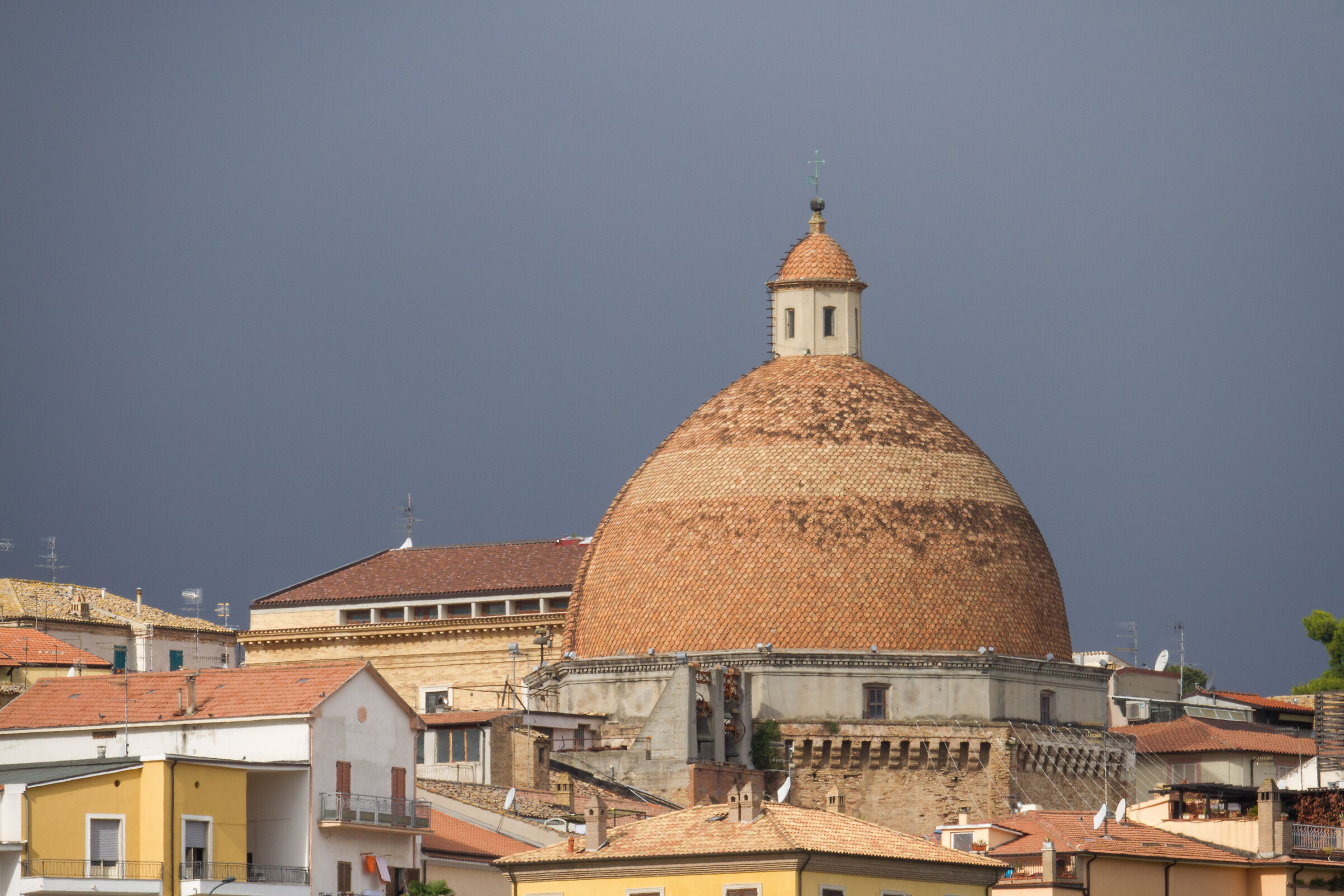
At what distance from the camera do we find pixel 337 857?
157 feet

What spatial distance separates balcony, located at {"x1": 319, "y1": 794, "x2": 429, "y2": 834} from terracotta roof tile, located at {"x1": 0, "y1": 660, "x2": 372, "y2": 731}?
149 centimetres

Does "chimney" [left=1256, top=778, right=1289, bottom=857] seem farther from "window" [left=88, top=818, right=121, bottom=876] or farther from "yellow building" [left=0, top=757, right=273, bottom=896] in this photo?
"window" [left=88, top=818, right=121, bottom=876]

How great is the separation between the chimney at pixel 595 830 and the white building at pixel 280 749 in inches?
146

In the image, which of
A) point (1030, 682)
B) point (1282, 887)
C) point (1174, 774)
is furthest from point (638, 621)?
point (1282, 887)

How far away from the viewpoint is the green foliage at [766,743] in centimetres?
6550

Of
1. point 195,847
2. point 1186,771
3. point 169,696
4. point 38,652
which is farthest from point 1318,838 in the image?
point 38,652

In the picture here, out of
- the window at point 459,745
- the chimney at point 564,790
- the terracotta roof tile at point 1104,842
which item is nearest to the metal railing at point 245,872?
the terracotta roof tile at point 1104,842

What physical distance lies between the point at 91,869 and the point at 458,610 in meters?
34.0

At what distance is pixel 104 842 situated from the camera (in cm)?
4431

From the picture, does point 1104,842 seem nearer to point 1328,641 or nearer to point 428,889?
point 428,889

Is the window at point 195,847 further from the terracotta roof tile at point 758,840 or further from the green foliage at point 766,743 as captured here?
the green foliage at point 766,743

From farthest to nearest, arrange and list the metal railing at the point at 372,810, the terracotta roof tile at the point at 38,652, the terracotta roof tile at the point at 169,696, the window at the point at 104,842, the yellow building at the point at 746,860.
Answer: the terracotta roof tile at the point at 38,652
the terracotta roof tile at the point at 169,696
the metal railing at the point at 372,810
the window at the point at 104,842
the yellow building at the point at 746,860

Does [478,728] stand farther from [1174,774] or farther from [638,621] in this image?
[1174,774]

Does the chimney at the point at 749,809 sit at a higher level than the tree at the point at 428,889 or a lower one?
higher
